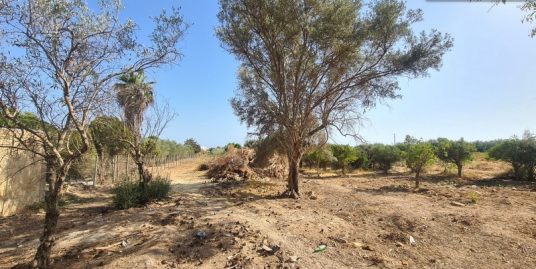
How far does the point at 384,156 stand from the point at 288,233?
1710 centimetres

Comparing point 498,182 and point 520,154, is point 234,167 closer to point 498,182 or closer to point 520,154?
point 498,182

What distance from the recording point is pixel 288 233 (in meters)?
6.96

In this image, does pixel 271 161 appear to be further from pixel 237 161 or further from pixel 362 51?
pixel 362 51

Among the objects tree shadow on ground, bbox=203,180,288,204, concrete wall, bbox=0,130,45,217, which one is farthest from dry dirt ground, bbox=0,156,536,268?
concrete wall, bbox=0,130,45,217

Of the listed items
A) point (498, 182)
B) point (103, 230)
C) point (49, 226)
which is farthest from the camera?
point (498, 182)

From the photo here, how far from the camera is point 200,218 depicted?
7711 mm

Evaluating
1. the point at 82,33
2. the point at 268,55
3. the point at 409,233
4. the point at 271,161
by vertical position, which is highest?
the point at 268,55

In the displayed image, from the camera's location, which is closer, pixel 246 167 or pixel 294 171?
pixel 294 171

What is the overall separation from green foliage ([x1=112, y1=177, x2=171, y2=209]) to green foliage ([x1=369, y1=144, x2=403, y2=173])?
15846mm

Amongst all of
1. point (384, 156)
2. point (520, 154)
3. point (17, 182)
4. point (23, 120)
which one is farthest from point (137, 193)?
point (520, 154)

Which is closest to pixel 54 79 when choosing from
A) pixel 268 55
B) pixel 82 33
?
pixel 82 33

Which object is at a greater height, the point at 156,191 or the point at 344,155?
the point at 344,155

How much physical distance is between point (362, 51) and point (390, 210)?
4978 millimetres

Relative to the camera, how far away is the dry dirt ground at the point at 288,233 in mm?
5660
